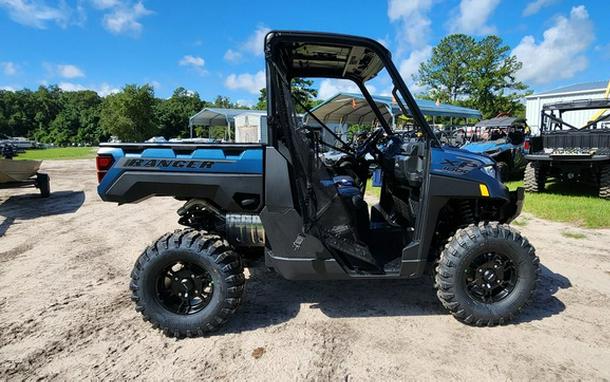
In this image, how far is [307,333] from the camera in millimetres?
3061

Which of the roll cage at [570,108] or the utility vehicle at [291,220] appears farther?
the roll cage at [570,108]

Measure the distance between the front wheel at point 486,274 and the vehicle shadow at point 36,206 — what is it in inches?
265

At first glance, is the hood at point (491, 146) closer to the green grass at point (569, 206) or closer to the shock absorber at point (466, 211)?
the green grass at point (569, 206)

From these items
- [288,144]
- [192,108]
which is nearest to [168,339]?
[288,144]

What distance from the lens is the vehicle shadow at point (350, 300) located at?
3336 millimetres

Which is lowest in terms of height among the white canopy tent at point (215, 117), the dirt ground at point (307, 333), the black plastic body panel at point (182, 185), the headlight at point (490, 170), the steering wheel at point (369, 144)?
the dirt ground at point (307, 333)

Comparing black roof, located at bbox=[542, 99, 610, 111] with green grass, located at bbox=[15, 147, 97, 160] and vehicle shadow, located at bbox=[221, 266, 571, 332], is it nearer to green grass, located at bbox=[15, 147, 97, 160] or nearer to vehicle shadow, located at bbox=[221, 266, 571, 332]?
vehicle shadow, located at bbox=[221, 266, 571, 332]

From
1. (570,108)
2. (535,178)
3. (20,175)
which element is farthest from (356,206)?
(20,175)

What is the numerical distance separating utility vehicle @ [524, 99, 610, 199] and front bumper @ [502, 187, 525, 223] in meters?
6.40

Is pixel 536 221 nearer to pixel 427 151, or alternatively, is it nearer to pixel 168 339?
pixel 427 151

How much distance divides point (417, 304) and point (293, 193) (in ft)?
5.11

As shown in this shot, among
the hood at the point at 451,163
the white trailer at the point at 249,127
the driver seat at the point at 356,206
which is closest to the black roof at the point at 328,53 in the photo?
the hood at the point at 451,163

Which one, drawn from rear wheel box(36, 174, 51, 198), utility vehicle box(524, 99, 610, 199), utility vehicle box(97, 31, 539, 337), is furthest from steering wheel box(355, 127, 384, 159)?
rear wheel box(36, 174, 51, 198)

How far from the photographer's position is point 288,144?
9.68 feet
